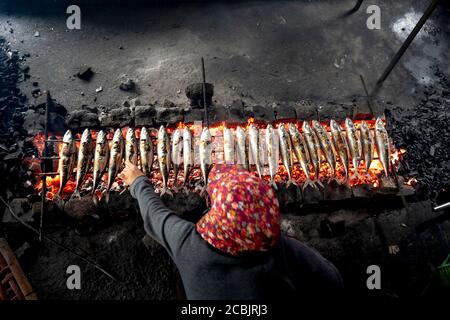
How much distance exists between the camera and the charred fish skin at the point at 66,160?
5.20 m

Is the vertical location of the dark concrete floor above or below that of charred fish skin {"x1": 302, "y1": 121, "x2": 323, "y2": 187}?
above

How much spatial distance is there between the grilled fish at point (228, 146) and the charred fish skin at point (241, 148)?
108 mm

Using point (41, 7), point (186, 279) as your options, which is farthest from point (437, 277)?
point (41, 7)

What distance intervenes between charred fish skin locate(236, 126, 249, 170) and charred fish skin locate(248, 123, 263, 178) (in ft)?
0.36

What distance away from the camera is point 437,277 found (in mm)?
5320

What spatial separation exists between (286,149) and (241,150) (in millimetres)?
816

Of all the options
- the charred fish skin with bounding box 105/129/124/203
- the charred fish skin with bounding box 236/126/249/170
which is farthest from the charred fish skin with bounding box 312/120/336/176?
the charred fish skin with bounding box 105/129/124/203

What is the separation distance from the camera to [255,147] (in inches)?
217

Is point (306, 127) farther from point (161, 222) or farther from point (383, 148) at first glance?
point (161, 222)

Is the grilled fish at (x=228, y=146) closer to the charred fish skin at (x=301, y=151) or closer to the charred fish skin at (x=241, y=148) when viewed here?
the charred fish skin at (x=241, y=148)

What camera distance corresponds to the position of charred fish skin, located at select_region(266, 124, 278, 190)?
5.46 m

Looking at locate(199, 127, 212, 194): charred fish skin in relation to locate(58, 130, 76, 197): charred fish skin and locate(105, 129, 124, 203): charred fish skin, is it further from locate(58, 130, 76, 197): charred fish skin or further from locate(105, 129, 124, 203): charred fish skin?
locate(58, 130, 76, 197): charred fish skin

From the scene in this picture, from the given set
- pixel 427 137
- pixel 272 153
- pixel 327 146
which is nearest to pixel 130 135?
pixel 272 153

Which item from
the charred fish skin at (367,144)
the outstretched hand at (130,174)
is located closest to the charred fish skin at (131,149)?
the outstretched hand at (130,174)
